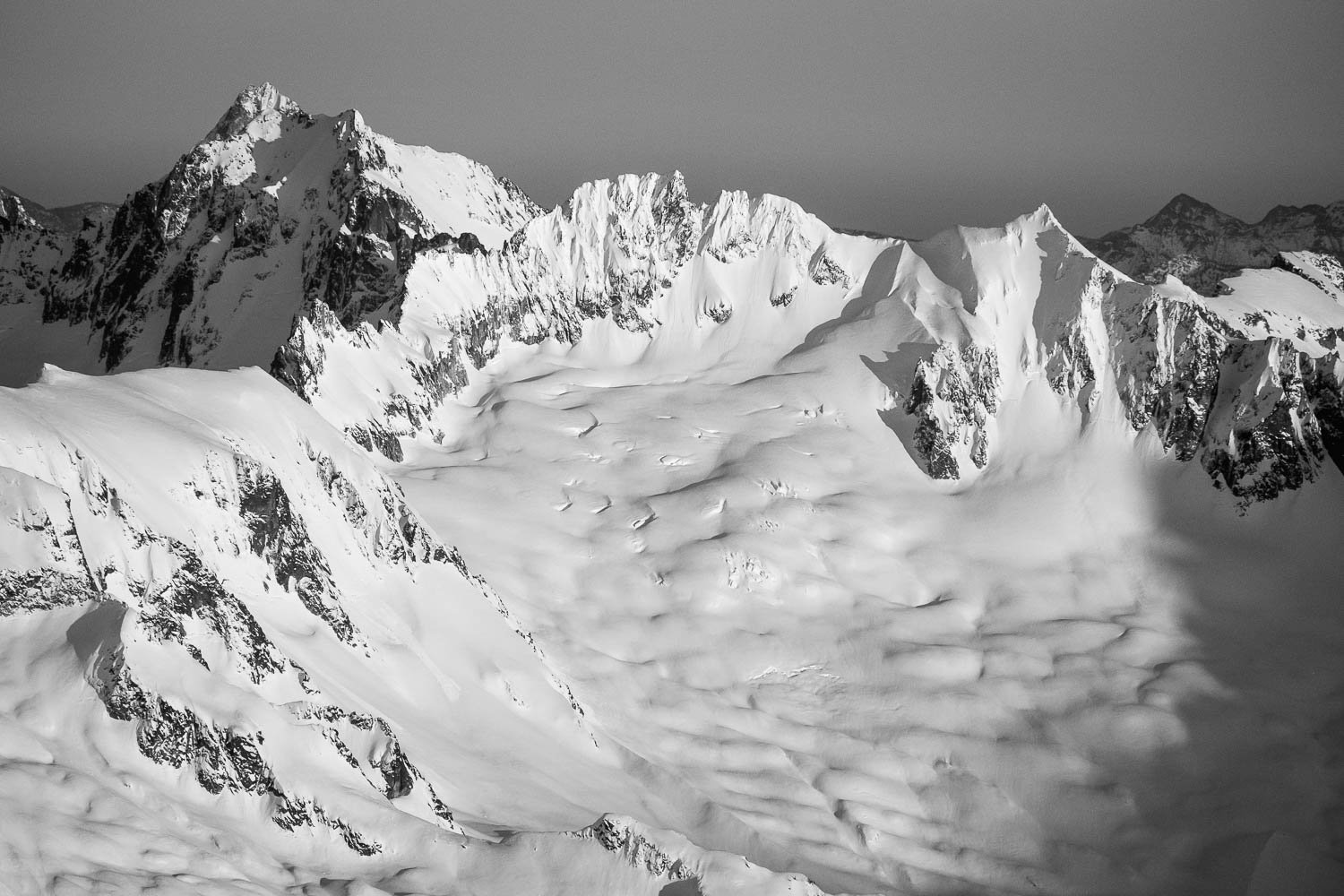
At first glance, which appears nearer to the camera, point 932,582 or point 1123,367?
point 932,582

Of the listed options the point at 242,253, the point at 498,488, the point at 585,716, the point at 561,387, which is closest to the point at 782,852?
the point at 585,716

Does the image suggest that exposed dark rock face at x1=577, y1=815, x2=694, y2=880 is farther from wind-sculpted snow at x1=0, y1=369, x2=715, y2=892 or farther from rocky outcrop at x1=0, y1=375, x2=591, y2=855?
rocky outcrop at x1=0, y1=375, x2=591, y2=855

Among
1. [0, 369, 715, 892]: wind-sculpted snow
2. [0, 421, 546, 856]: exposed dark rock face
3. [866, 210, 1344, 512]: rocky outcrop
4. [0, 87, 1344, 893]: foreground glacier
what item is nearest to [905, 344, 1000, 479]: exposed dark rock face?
[866, 210, 1344, 512]: rocky outcrop

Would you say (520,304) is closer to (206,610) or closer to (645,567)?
(645,567)

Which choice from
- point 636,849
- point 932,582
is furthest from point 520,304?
point 636,849

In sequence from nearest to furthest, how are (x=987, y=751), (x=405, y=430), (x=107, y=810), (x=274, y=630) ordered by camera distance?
(x=107, y=810) < (x=274, y=630) < (x=987, y=751) < (x=405, y=430)

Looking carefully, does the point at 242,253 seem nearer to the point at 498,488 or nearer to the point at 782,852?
the point at 498,488

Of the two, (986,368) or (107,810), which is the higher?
(986,368)

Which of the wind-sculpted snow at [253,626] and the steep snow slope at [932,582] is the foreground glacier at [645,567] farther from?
the steep snow slope at [932,582]
